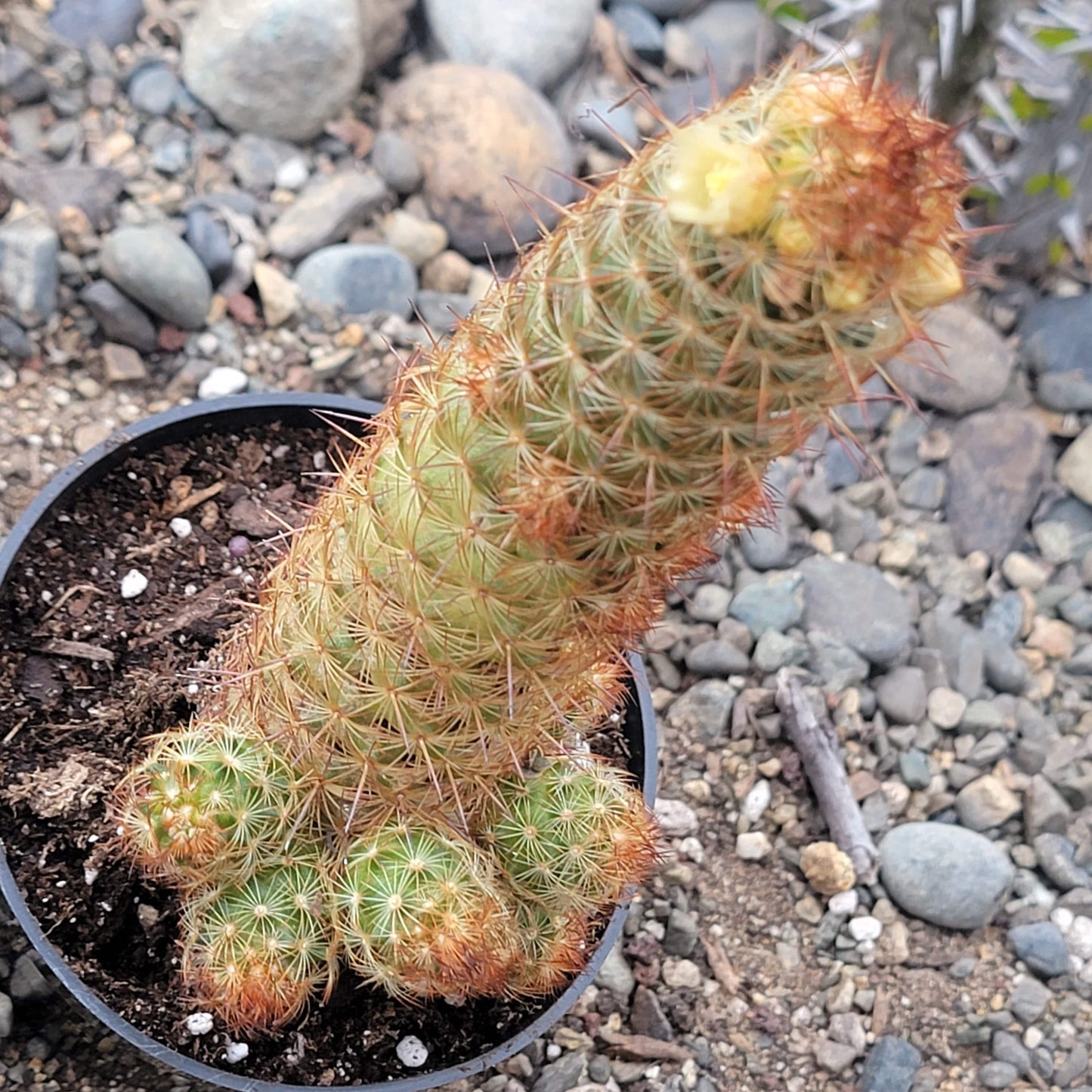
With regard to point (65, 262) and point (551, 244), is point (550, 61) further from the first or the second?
point (551, 244)

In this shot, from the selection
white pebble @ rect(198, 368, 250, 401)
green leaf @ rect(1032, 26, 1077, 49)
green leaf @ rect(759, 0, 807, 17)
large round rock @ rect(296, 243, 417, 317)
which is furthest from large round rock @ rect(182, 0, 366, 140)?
green leaf @ rect(1032, 26, 1077, 49)

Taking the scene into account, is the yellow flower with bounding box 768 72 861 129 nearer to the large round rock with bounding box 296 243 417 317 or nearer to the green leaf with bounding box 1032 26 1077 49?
the large round rock with bounding box 296 243 417 317

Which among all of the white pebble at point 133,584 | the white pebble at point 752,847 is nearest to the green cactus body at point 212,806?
the white pebble at point 133,584

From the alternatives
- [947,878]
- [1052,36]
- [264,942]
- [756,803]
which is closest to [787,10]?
[1052,36]

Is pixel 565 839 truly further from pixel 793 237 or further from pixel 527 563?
pixel 793 237

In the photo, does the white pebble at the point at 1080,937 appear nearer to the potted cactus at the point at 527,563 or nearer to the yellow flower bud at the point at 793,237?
Answer: the potted cactus at the point at 527,563

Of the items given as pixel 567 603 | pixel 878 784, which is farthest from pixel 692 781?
pixel 567 603
